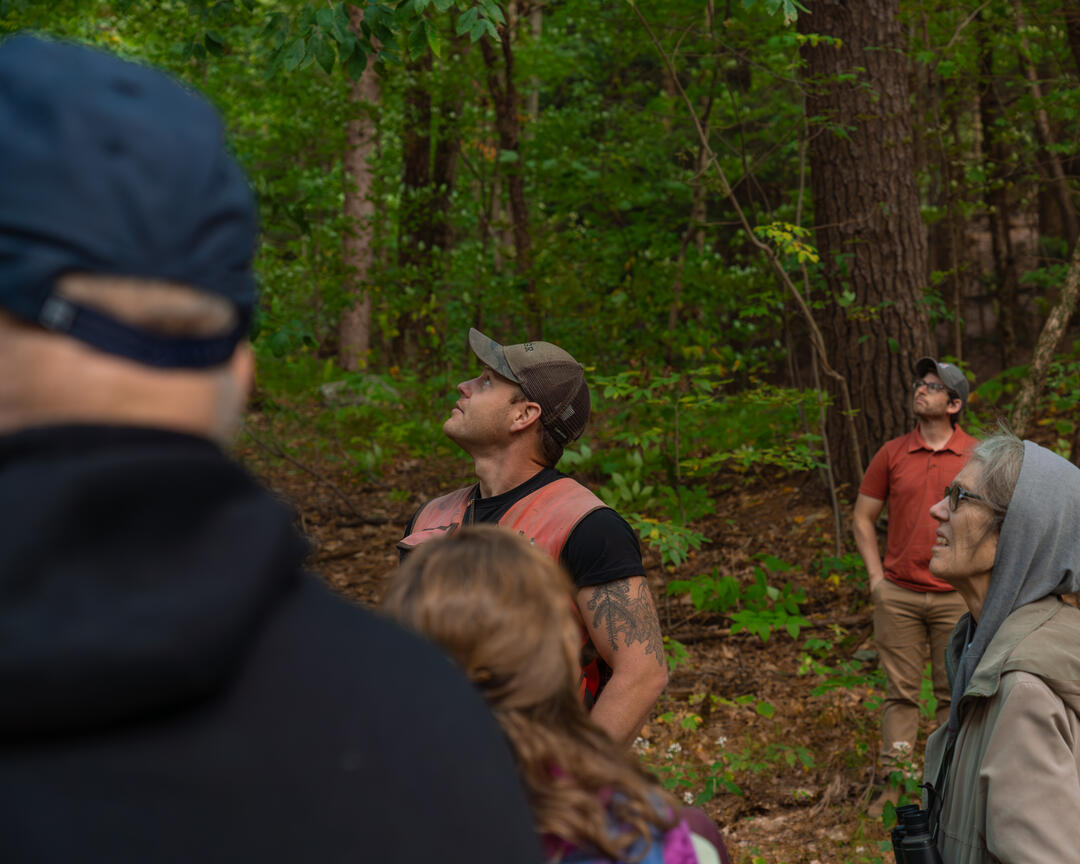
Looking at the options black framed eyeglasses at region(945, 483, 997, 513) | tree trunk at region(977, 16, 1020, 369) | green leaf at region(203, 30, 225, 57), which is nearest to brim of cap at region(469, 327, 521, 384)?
black framed eyeglasses at region(945, 483, 997, 513)

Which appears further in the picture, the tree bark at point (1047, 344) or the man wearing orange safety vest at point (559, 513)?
the tree bark at point (1047, 344)

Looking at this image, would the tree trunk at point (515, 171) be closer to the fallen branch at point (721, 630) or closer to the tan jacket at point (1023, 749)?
the fallen branch at point (721, 630)

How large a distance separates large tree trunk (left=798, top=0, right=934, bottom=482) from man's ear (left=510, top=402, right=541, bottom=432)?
536 centimetres

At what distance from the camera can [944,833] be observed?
2.69 m

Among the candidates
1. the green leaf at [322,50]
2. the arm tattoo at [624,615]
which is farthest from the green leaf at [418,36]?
the arm tattoo at [624,615]

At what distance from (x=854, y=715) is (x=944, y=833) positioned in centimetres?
425

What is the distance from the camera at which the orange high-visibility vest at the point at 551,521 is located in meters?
3.02

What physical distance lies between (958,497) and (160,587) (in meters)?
2.68

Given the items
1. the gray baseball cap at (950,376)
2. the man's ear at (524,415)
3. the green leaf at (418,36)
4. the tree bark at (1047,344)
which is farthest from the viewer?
the tree bark at (1047,344)

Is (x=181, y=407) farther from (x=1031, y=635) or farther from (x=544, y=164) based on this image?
(x=544, y=164)

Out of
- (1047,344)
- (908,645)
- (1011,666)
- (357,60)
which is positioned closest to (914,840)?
(1011,666)

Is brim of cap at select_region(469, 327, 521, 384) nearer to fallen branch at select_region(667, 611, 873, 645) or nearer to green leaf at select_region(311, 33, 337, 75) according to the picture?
green leaf at select_region(311, 33, 337, 75)

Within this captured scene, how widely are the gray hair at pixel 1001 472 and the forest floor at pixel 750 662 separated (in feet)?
8.67

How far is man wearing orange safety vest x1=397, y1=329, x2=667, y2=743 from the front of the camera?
295 cm
